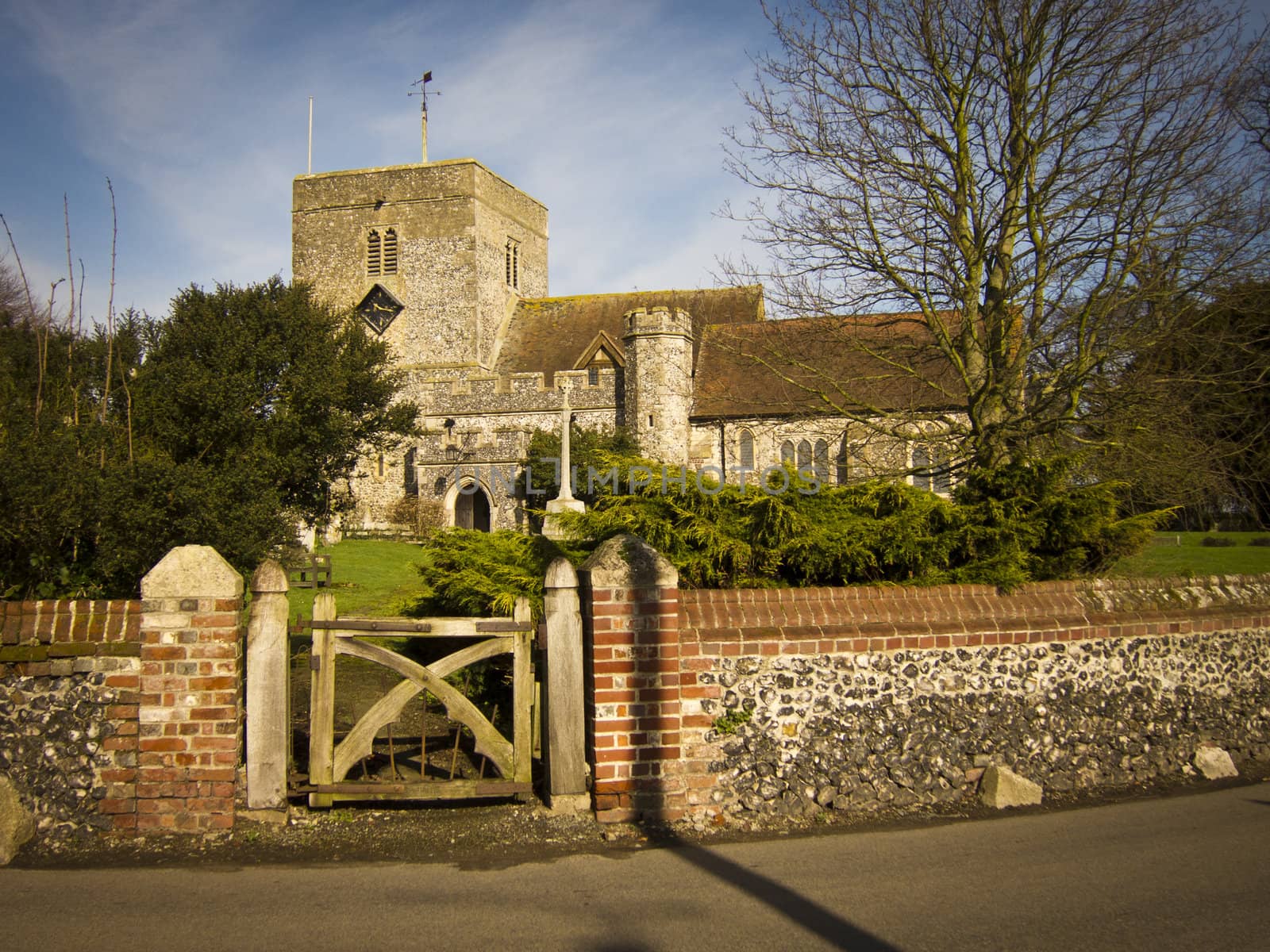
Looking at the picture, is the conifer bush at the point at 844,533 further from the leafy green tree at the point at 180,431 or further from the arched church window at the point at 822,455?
the arched church window at the point at 822,455

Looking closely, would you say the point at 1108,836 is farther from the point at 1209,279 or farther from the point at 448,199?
the point at 448,199

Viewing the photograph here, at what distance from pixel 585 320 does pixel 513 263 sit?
7.56 m

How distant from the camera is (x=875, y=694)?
233 inches

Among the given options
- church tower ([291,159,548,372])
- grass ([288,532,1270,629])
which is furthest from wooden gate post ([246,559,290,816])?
church tower ([291,159,548,372])

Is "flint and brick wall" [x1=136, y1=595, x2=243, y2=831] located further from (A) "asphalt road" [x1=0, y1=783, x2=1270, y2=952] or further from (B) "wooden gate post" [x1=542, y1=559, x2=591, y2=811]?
(B) "wooden gate post" [x1=542, y1=559, x2=591, y2=811]

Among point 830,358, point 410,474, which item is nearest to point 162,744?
point 830,358

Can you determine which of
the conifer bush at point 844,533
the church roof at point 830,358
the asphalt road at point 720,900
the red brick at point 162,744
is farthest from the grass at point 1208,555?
the red brick at point 162,744

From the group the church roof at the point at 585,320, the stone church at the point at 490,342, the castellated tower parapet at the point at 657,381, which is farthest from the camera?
the church roof at the point at 585,320

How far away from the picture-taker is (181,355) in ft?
60.0

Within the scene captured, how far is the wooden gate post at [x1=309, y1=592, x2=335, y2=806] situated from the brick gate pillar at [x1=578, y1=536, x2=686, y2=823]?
1525 millimetres

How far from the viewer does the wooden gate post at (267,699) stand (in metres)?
5.35

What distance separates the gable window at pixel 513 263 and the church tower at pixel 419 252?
1.9 inches

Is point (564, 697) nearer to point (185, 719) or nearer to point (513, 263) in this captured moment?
point (185, 719)

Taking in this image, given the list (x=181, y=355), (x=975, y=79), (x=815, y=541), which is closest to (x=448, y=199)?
(x=181, y=355)
